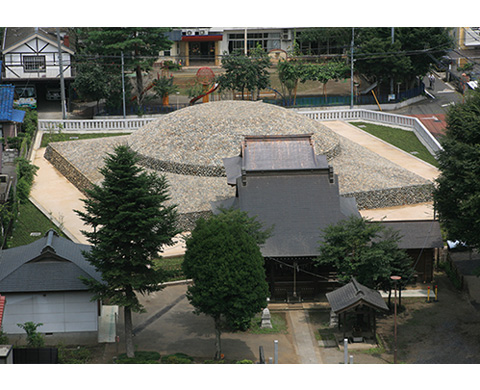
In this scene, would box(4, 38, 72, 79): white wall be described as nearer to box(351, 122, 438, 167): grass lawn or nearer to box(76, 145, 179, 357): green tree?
box(351, 122, 438, 167): grass lawn

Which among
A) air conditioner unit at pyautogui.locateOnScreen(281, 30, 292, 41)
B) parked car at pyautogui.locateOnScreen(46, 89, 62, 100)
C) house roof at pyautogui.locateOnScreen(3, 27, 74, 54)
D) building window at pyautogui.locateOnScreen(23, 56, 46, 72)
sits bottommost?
parked car at pyautogui.locateOnScreen(46, 89, 62, 100)

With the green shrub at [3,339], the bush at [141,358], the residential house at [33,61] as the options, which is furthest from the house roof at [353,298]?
the residential house at [33,61]

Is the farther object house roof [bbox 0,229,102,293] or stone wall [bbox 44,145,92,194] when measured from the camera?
stone wall [bbox 44,145,92,194]

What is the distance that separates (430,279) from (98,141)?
111 ft

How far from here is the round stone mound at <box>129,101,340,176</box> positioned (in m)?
62.8

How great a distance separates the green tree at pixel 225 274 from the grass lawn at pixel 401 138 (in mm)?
35378

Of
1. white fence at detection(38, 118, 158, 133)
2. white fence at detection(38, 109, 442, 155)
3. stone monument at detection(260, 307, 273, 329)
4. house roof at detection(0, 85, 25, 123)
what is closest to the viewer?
stone monument at detection(260, 307, 273, 329)

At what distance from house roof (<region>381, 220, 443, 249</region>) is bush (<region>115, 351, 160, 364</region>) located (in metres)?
15.9

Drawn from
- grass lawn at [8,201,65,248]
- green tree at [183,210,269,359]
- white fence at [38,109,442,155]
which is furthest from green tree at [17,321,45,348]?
white fence at [38,109,442,155]

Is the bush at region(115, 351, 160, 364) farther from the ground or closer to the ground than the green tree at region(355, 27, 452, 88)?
closer to the ground

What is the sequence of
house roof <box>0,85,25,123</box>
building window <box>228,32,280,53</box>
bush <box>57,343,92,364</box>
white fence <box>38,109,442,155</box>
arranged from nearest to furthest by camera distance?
1. bush <box>57,343,92,364</box>
2. house roof <box>0,85,25,123</box>
3. white fence <box>38,109,442,155</box>
4. building window <box>228,32,280,53</box>

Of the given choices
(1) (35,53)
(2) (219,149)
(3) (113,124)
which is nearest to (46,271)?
(2) (219,149)

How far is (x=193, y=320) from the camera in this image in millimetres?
45219

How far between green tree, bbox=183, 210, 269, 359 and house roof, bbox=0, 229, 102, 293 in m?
5.91
